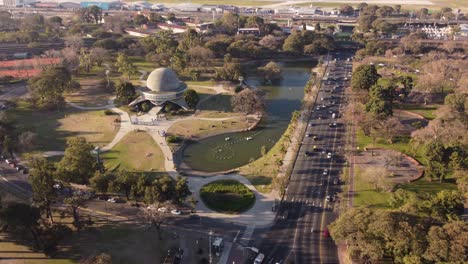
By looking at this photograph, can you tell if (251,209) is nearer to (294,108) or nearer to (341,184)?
(341,184)

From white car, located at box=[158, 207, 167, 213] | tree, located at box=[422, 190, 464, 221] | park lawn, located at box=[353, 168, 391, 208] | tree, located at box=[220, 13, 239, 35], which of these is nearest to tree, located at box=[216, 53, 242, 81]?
park lawn, located at box=[353, 168, 391, 208]

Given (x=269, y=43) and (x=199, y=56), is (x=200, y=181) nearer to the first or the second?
(x=199, y=56)

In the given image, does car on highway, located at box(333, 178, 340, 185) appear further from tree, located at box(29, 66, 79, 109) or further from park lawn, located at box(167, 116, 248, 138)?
tree, located at box(29, 66, 79, 109)

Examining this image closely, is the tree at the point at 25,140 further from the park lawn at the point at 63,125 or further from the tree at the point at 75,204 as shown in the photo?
the tree at the point at 75,204

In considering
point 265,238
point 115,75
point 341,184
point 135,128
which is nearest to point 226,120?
point 135,128

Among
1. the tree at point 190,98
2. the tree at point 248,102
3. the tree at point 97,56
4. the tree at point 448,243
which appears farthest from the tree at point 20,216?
the tree at point 97,56

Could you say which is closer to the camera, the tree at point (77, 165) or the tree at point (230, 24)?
the tree at point (77, 165)
